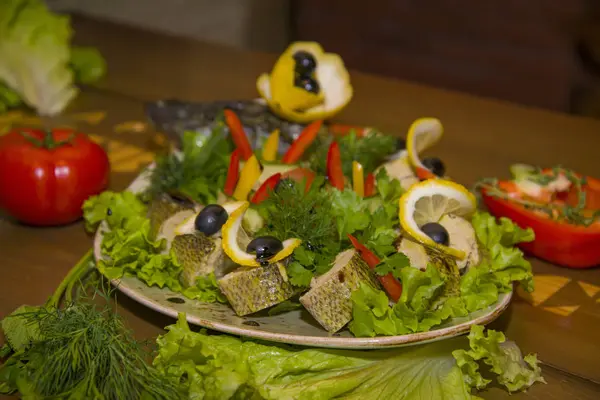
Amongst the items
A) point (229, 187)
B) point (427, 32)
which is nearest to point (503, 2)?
point (427, 32)

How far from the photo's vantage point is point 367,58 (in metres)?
5.27

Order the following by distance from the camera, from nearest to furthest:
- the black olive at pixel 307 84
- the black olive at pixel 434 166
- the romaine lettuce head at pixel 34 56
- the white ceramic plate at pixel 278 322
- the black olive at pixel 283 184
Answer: the white ceramic plate at pixel 278 322, the black olive at pixel 283 184, the black olive at pixel 434 166, the black olive at pixel 307 84, the romaine lettuce head at pixel 34 56

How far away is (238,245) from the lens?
1.92 m

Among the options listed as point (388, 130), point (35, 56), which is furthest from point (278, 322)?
point (35, 56)

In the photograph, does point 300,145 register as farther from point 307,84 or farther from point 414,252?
point 414,252

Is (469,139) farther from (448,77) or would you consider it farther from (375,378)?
(448,77)

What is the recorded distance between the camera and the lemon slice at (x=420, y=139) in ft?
7.49

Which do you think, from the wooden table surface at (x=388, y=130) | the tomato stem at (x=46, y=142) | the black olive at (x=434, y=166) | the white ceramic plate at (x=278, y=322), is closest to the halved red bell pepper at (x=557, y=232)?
the wooden table surface at (x=388, y=130)

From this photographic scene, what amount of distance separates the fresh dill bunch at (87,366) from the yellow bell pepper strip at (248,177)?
2.02 ft

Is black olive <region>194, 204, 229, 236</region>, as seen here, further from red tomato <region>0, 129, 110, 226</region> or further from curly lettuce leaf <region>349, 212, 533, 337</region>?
red tomato <region>0, 129, 110, 226</region>

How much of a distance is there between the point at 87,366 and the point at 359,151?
43.5 inches

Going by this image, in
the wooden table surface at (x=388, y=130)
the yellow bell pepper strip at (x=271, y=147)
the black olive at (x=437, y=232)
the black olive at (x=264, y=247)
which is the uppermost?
the black olive at (x=437, y=232)

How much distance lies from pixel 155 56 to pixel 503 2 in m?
2.08

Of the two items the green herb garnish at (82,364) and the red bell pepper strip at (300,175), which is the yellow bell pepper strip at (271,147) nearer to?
the red bell pepper strip at (300,175)
